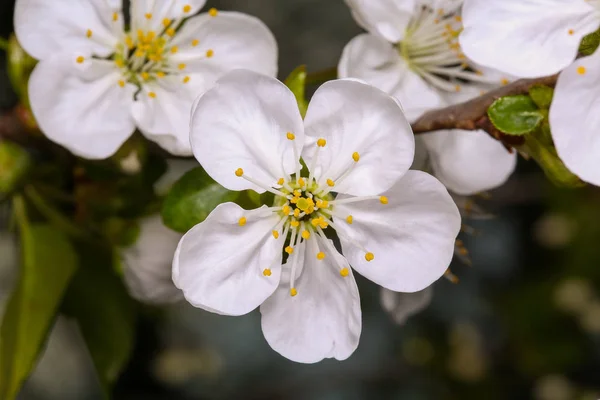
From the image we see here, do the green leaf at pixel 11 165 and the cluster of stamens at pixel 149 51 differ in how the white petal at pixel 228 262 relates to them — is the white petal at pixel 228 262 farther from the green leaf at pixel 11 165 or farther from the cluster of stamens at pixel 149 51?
the green leaf at pixel 11 165

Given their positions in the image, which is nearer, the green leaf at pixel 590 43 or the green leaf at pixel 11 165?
the green leaf at pixel 590 43

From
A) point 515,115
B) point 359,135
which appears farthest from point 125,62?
point 515,115

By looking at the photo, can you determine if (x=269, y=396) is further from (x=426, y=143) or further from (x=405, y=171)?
(x=405, y=171)

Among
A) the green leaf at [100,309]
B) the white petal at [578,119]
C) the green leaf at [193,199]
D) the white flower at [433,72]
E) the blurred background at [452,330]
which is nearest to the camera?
the white petal at [578,119]

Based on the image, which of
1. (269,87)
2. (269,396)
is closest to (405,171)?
(269,87)

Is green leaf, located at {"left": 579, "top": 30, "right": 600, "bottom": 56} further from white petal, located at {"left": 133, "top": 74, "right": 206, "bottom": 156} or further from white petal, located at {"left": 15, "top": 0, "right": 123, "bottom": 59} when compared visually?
white petal, located at {"left": 15, "top": 0, "right": 123, "bottom": 59}

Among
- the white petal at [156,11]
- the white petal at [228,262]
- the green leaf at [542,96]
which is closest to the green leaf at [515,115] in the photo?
the green leaf at [542,96]

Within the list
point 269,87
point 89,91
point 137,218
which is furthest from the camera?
point 137,218
